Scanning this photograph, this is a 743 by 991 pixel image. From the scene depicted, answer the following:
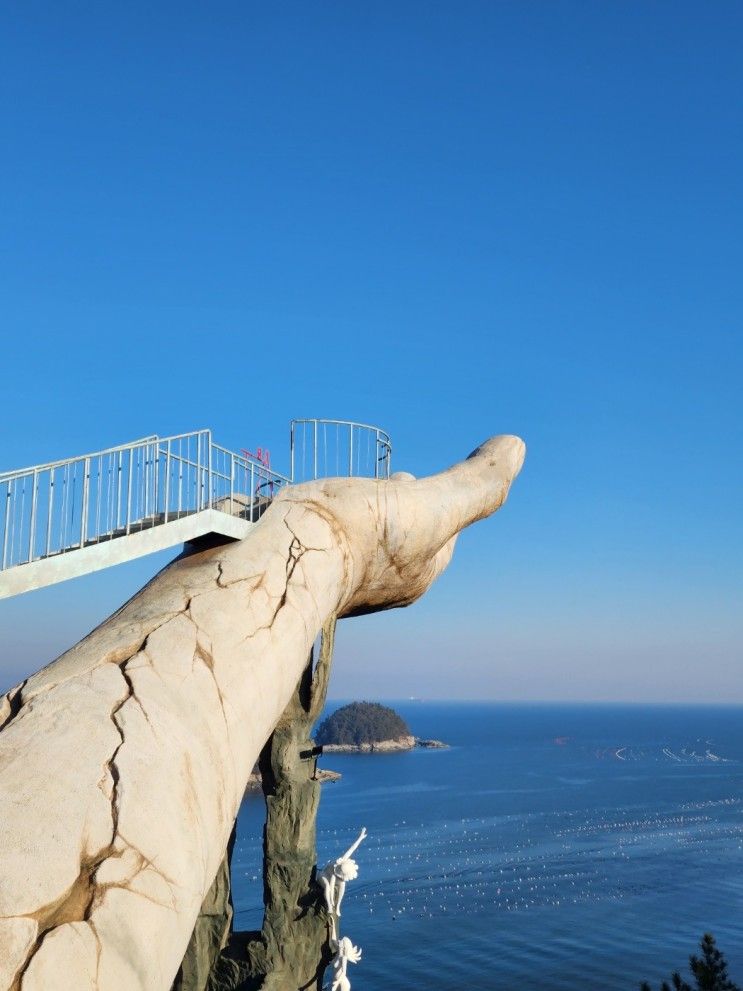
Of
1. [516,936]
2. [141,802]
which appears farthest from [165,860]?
[516,936]

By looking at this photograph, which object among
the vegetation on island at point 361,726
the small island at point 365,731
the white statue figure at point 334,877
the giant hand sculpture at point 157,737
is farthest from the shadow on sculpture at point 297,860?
the vegetation on island at point 361,726

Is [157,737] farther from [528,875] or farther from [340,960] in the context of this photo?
[528,875]

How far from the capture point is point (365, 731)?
147m

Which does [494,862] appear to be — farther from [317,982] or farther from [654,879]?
[317,982]

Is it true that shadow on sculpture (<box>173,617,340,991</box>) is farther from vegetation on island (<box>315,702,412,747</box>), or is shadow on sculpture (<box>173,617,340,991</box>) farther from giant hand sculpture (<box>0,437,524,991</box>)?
vegetation on island (<box>315,702,412,747</box>)

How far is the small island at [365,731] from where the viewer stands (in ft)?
473

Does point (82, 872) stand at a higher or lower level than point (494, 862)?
higher

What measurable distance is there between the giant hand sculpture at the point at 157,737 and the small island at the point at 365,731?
134 m

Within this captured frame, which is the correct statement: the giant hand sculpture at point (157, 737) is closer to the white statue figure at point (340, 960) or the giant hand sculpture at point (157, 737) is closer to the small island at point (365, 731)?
the white statue figure at point (340, 960)

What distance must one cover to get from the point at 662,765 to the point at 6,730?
433ft

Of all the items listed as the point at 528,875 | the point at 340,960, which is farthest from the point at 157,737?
the point at 528,875

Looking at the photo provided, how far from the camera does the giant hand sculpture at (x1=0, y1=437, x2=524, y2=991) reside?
249 inches

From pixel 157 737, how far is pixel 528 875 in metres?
57.6

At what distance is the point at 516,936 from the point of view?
48.1 meters
